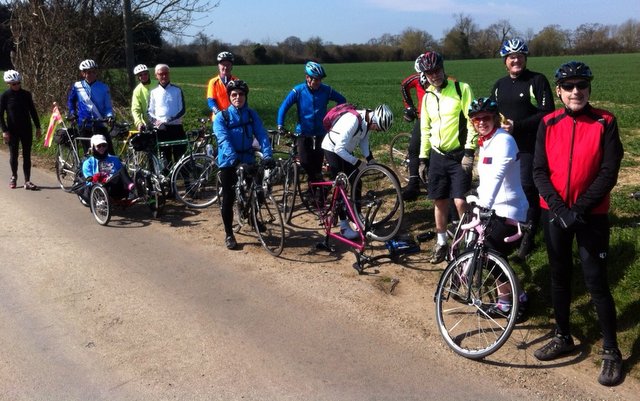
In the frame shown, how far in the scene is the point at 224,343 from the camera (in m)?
4.39

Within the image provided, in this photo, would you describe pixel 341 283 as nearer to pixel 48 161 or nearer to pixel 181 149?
pixel 181 149

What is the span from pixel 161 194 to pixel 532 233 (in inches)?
197

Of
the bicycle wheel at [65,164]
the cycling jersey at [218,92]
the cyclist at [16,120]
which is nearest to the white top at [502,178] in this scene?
the cycling jersey at [218,92]

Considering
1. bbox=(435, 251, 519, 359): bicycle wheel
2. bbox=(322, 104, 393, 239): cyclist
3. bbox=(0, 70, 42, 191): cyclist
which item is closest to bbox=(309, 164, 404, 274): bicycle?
bbox=(322, 104, 393, 239): cyclist

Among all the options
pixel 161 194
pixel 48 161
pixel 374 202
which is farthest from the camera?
pixel 48 161

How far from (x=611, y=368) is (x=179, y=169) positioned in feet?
21.0

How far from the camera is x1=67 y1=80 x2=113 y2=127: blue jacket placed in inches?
368

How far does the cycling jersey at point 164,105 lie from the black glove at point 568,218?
258 inches

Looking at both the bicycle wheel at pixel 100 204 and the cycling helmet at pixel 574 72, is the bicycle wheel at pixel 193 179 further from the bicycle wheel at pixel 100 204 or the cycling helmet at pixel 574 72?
the cycling helmet at pixel 574 72

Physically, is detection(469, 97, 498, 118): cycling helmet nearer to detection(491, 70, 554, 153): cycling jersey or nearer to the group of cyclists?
the group of cyclists

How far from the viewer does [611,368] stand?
12.2ft

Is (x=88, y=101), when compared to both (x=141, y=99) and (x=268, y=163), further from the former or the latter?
(x=268, y=163)

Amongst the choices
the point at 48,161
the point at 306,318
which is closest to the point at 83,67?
the point at 48,161

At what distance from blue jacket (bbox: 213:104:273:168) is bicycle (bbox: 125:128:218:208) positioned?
199cm
